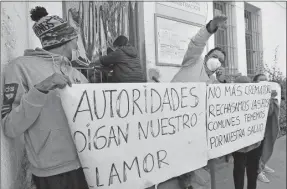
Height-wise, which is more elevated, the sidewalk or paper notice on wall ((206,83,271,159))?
paper notice on wall ((206,83,271,159))

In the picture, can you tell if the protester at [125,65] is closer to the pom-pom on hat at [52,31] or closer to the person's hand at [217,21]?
the person's hand at [217,21]

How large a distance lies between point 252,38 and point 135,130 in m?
7.33

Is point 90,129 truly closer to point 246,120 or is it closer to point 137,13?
point 246,120

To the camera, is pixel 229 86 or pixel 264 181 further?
pixel 264 181

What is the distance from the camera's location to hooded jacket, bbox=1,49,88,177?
5.04 feet

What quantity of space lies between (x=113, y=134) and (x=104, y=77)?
1677 mm

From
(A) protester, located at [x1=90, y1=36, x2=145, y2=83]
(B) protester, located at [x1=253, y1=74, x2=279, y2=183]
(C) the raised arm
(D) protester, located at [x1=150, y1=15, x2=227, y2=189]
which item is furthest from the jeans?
(A) protester, located at [x1=90, y1=36, x2=145, y2=83]

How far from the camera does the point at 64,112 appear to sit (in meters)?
1.63

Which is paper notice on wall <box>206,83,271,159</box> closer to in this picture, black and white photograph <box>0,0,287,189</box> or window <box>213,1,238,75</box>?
black and white photograph <box>0,0,287,189</box>

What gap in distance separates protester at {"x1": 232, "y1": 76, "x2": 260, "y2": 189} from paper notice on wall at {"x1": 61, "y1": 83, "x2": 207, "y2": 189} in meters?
1.10

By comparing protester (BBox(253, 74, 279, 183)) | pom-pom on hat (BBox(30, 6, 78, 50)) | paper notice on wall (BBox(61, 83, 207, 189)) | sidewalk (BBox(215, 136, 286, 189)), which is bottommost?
sidewalk (BBox(215, 136, 286, 189))

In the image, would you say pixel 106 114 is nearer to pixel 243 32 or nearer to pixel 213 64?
pixel 213 64

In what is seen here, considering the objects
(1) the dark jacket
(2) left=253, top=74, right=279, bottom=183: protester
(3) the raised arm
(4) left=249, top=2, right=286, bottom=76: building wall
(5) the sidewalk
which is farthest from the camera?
(4) left=249, top=2, right=286, bottom=76: building wall

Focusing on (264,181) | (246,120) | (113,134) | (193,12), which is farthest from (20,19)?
(264,181)
